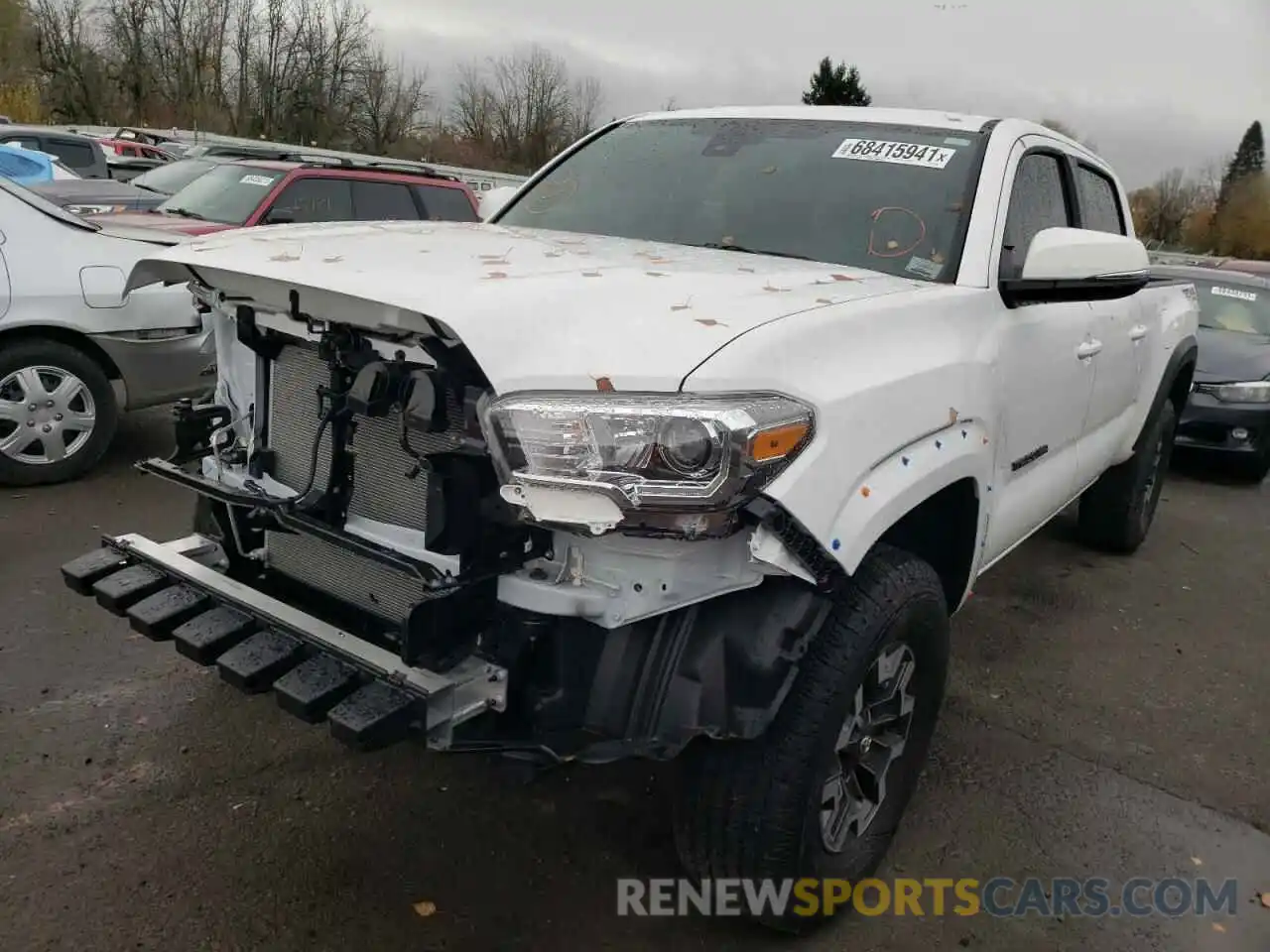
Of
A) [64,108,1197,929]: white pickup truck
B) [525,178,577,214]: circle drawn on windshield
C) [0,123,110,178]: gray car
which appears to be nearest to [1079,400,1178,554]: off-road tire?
[64,108,1197,929]: white pickup truck

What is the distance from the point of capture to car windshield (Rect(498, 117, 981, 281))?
10.4 feet

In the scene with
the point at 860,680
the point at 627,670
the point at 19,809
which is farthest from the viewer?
the point at 19,809

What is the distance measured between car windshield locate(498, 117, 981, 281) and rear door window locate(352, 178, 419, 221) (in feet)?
19.8

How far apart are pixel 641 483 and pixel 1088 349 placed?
2449 millimetres

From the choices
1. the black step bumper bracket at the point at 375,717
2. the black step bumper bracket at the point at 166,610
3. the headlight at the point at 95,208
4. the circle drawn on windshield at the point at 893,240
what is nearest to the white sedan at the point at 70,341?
the black step bumper bracket at the point at 166,610

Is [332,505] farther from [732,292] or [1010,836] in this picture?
[1010,836]

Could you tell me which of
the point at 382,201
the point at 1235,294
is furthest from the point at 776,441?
the point at 1235,294

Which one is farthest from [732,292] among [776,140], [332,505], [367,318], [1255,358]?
[1255,358]

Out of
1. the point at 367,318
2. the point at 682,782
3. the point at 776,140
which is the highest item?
the point at 776,140

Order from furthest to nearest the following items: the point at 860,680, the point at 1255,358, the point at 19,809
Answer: the point at 1255,358 → the point at 19,809 → the point at 860,680

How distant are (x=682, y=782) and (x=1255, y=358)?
7.46 meters

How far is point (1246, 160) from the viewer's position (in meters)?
47.9

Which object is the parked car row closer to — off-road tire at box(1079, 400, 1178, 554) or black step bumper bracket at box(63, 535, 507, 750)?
black step bumper bracket at box(63, 535, 507, 750)

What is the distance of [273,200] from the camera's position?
887 centimetres
